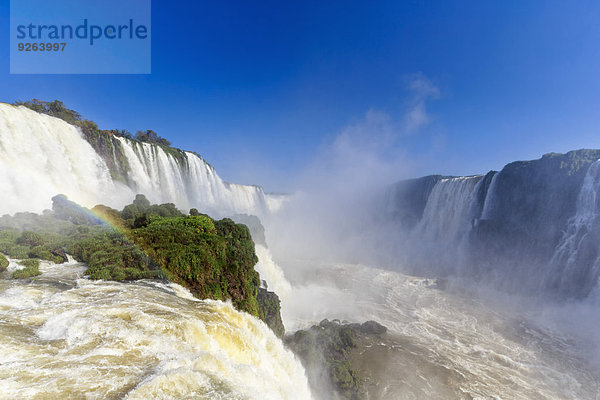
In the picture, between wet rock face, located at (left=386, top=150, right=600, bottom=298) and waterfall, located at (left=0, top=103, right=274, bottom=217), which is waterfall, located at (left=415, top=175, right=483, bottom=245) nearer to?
wet rock face, located at (left=386, top=150, right=600, bottom=298)

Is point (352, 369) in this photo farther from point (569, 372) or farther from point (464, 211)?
point (464, 211)

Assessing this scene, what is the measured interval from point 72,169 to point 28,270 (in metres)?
20.0

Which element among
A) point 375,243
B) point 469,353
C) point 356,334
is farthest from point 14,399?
point 375,243

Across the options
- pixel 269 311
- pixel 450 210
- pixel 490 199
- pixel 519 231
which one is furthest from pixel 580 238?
pixel 269 311

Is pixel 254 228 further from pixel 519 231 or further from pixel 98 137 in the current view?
pixel 519 231

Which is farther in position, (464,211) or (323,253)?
(323,253)

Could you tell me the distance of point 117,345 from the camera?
490 centimetres

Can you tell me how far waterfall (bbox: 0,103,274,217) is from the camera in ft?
59.5

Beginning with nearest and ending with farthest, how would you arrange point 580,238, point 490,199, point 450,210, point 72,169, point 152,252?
point 152,252, point 72,169, point 580,238, point 490,199, point 450,210

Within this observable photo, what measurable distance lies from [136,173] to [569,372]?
43.6 m

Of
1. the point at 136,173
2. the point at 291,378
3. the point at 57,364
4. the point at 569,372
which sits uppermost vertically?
the point at 136,173

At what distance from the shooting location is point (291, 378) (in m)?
9.55

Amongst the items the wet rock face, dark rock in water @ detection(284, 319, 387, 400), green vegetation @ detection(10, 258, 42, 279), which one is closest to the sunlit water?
dark rock in water @ detection(284, 319, 387, 400)

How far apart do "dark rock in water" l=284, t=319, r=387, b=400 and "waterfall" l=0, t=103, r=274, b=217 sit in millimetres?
23140
